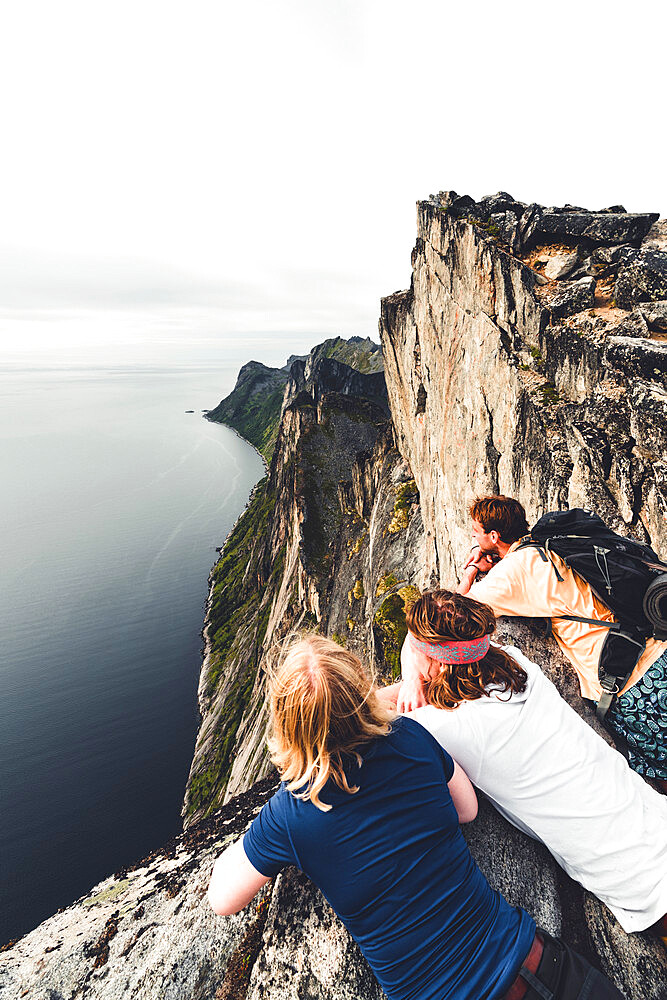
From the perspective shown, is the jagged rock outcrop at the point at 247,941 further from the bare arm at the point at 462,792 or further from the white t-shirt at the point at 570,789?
the bare arm at the point at 462,792

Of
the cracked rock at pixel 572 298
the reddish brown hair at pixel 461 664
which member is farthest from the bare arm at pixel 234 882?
the cracked rock at pixel 572 298

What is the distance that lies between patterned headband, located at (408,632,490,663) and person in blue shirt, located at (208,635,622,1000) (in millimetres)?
1005

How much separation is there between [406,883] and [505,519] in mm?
4927

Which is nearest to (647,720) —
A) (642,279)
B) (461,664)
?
(461,664)

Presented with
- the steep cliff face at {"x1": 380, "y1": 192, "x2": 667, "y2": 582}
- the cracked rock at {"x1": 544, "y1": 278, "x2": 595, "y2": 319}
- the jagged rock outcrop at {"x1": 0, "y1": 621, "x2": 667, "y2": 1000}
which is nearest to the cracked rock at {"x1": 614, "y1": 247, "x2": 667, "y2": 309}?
the steep cliff face at {"x1": 380, "y1": 192, "x2": 667, "y2": 582}

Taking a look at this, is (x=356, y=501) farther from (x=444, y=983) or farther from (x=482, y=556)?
(x=444, y=983)

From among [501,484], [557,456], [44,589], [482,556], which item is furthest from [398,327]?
[44,589]

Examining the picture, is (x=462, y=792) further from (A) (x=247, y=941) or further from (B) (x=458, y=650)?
(A) (x=247, y=941)

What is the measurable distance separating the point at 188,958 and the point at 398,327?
32281 mm

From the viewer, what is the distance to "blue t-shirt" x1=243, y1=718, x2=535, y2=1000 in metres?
2.73

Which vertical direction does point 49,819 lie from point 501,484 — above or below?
below

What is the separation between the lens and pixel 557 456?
35.6 ft

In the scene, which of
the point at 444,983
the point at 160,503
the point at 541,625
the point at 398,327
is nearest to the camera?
the point at 444,983

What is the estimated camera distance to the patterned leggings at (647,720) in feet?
14.0
